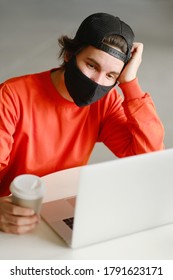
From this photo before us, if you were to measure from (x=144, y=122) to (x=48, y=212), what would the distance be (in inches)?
22.2

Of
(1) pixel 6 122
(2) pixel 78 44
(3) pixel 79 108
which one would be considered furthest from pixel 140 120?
(1) pixel 6 122

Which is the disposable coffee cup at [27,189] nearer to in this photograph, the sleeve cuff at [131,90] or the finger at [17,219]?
the finger at [17,219]

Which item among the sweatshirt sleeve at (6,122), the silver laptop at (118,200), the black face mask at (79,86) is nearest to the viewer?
the silver laptop at (118,200)

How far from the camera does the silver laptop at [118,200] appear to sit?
3.97ft

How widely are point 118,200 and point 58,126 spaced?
0.58 m

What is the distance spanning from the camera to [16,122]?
5.58ft

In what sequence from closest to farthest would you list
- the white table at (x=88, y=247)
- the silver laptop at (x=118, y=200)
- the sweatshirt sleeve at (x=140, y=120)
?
the silver laptop at (x=118, y=200)
the white table at (x=88, y=247)
the sweatshirt sleeve at (x=140, y=120)

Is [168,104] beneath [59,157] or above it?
beneath

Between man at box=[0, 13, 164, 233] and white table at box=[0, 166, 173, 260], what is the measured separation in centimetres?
32

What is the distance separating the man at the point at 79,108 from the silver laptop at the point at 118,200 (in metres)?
0.34

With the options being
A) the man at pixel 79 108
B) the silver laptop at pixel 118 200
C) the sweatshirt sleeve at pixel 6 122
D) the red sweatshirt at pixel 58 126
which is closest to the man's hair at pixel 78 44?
the man at pixel 79 108

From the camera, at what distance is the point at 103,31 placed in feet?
5.43
